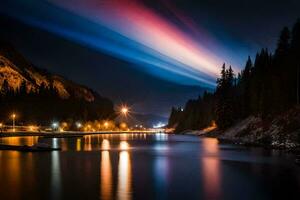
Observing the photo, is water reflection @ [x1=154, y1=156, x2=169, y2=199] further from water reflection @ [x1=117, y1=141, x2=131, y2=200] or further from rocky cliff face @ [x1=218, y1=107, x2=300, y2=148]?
rocky cliff face @ [x1=218, y1=107, x2=300, y2=148]

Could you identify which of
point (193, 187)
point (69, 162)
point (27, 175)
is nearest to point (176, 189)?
point (193, 187)

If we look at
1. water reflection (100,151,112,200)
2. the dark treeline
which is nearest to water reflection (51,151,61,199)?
water reflection (100,151,112,200)

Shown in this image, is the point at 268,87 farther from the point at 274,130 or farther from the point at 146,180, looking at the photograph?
the point at 146,180

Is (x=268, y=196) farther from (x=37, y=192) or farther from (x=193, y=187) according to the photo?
(x=37, y=192)

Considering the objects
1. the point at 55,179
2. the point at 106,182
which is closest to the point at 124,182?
the point at 106,182

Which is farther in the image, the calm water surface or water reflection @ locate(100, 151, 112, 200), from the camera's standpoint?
the calm water surface

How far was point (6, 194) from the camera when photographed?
3098cm

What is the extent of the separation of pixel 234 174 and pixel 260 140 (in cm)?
6527

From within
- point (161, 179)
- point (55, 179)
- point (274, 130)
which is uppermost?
point (274, 130)

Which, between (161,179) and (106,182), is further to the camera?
(161,179)

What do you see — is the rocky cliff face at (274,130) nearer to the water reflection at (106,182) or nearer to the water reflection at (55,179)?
the water reflection at (106,182)

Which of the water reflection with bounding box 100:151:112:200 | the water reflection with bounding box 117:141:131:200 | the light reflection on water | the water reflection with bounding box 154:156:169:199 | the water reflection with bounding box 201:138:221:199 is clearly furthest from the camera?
the water reflection with bounding box 201:138:221:199

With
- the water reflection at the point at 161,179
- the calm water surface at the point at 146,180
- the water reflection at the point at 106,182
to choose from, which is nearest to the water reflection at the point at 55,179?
the calm water surface at the point at 146,180

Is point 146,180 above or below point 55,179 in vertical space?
below
